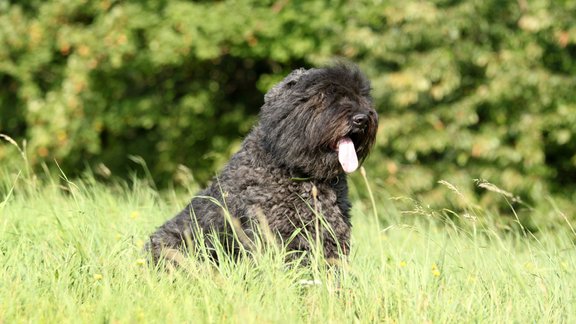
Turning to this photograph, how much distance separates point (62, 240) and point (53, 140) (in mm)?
10663

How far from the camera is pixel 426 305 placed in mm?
3854

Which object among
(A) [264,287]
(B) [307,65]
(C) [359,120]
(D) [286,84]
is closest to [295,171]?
(C) [359,120]

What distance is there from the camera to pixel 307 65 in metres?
14.9

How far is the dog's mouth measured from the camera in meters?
5.03

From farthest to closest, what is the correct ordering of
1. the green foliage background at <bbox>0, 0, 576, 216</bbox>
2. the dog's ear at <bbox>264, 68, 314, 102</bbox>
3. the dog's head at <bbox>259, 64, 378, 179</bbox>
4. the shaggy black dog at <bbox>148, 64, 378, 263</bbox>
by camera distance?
the green foliage background at <bbox>0, 0, 576, 216</bbox> < the dog's ear at <bbox>264, 68, 314, 102</bbox> < the dog's head at <bbox>259, 64, 378, 179</bbox> < the shaggy black dog at <bbox>148, 64, 378, 263</bbox>

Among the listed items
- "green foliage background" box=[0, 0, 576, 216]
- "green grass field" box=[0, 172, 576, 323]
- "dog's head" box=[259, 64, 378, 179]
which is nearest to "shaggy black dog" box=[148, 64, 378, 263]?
"dog's head" box=[259, 64, 378, 179]

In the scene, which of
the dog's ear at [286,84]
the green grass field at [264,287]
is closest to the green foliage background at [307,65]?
the dog's ear at [286,84]

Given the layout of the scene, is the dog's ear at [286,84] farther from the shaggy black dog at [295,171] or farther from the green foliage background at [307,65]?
the green foliage background at [307,65]

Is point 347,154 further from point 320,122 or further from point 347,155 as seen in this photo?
point 320,122

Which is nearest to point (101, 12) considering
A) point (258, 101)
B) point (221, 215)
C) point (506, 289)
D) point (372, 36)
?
point (258, 101)

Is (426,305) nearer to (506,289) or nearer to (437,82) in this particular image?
(506,289)

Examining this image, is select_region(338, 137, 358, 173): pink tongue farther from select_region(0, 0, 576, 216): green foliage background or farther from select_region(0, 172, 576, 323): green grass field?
→ select_region(0, 0, 576, 216): green foliage background

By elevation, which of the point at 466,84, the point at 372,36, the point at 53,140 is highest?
the point at 372,36

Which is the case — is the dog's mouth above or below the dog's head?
below
